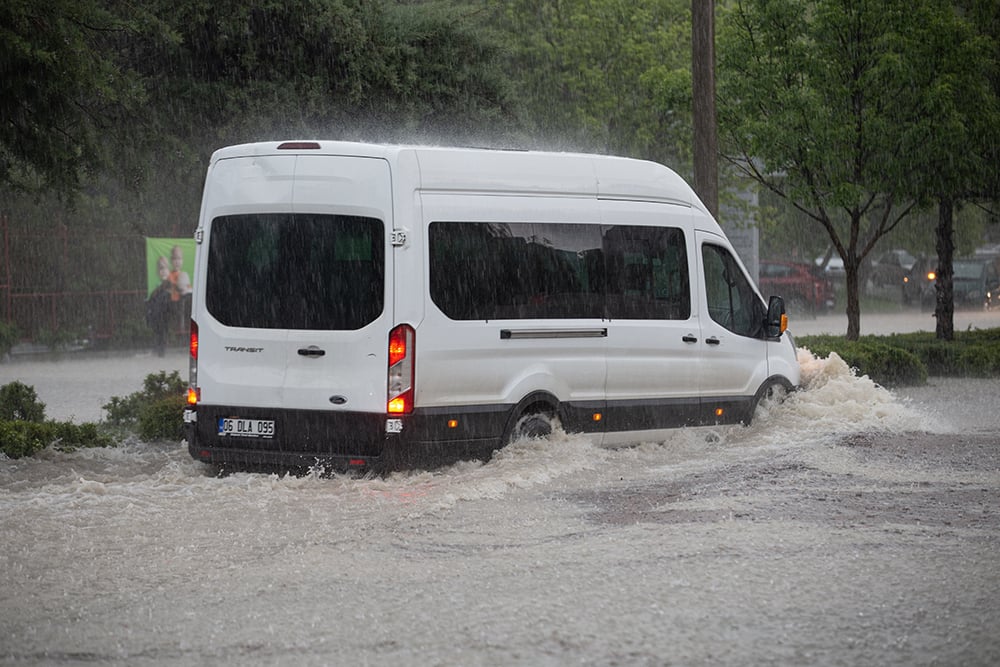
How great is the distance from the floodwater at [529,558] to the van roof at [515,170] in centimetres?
198

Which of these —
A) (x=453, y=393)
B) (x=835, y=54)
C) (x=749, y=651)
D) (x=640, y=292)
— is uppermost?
(x=835, y=54)

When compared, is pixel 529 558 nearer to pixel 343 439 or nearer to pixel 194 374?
pixel 343 439

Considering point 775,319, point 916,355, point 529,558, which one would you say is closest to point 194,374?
point 529,558

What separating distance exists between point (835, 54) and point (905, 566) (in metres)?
15.3

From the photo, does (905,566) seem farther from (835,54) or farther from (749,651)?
(835,54)

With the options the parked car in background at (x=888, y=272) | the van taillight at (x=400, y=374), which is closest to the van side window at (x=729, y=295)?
the van taillight at (x=400, y=374)

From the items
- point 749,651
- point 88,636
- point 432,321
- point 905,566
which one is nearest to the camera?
point 749,651

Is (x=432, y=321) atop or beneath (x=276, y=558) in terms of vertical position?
atop

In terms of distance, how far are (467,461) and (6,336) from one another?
20.2 metres

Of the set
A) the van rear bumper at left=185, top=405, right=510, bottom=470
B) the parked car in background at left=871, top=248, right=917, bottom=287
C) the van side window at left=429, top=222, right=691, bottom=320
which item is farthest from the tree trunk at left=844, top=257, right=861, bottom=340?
the parked car in background at left=871, top=248, right=917, bottom=287

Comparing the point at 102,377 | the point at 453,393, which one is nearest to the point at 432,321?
the point at 453,393

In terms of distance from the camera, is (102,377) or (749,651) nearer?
(749,651)

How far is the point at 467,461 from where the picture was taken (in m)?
10.7

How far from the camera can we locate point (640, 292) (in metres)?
11.8
